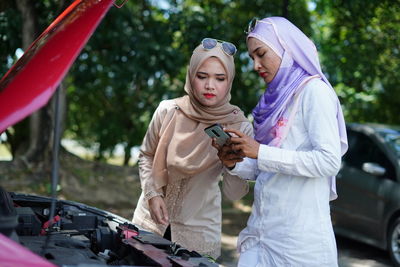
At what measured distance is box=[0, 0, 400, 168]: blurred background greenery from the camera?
24.7 ft

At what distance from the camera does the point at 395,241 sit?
19.9 ft

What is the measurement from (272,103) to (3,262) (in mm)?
1406

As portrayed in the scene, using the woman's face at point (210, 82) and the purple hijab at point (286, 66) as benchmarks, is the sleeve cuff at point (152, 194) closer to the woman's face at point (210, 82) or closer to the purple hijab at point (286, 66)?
the woman's face at point (210, 82)

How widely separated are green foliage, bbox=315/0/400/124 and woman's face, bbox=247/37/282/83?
4439 mm

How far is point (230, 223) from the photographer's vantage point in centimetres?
773

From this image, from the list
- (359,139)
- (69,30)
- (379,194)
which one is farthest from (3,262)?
(359,139)

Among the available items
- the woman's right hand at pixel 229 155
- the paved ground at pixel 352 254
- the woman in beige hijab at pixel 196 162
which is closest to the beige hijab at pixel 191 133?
the woman in beige hijab at pixel 196 162

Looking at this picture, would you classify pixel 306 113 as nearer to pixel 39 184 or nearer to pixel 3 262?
pixel 3 262

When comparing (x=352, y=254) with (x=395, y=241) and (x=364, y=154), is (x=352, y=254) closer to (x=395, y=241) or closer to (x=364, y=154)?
(x=395, y=241)

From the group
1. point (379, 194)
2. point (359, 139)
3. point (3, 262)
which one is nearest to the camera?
point (3, 262)

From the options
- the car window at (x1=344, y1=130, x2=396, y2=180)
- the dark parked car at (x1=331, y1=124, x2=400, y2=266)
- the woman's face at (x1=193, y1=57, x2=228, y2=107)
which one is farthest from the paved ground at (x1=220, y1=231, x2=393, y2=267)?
the woman's face at (x1=193, y1=57, x2=228, y2=107)

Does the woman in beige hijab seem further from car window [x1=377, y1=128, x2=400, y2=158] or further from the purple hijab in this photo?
car window [x1=377, y1=128, x2=400, y2=158]

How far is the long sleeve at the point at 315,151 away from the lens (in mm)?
2420

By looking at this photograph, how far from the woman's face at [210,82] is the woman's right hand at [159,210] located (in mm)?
607
